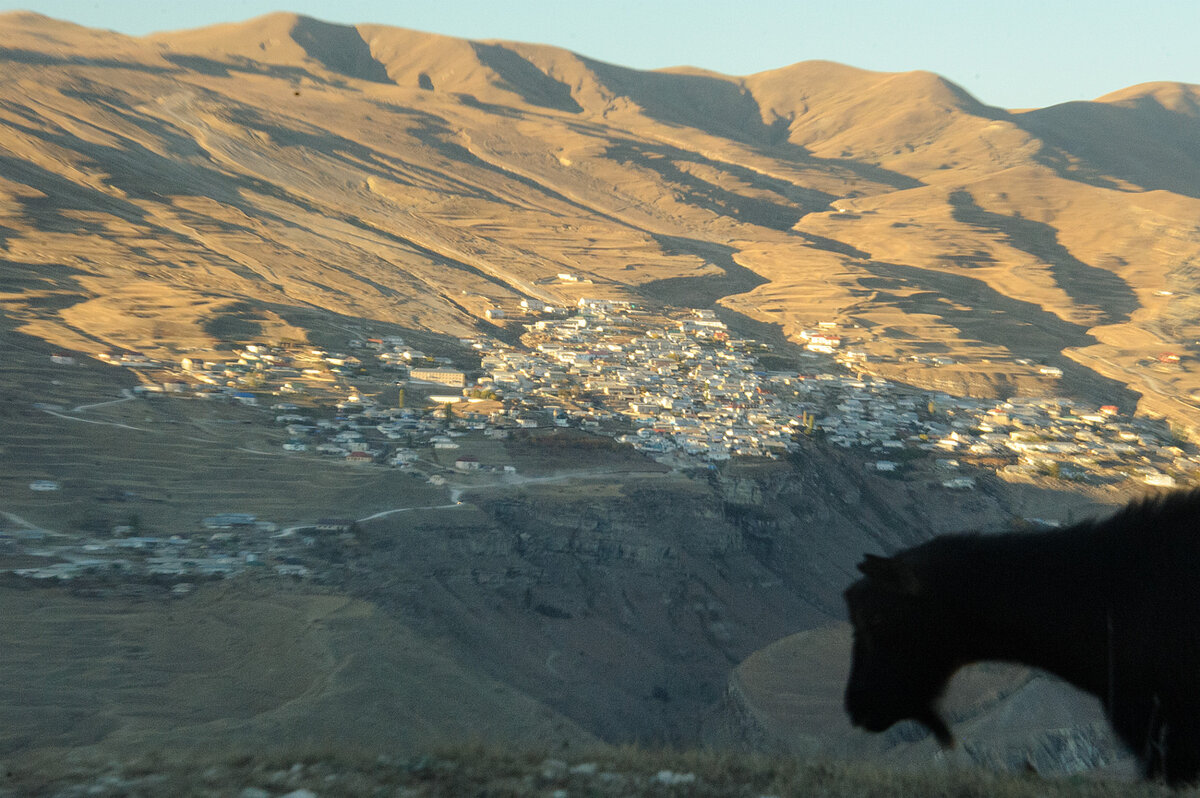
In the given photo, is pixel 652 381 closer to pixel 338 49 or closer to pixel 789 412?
pixel 789 412

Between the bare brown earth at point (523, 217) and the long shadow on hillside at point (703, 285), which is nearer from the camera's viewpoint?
the bare brown earth at point (523, 217)

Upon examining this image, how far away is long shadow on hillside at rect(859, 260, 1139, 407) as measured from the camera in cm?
6006

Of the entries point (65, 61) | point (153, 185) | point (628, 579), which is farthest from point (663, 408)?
point (65, 61)

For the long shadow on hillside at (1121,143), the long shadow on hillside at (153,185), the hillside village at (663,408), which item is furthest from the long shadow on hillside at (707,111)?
the hillside village at (663,408)

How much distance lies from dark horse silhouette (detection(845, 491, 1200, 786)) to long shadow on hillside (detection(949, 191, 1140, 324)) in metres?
79.6

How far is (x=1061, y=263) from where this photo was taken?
3533 inches

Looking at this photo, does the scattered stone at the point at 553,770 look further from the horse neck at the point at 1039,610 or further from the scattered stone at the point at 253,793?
the horse neck at the point at 1039,610

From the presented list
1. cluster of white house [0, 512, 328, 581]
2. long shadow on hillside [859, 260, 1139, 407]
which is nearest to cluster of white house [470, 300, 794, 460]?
long shadow on hillside [859, 260, 1139, 407]

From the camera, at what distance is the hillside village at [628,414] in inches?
1631

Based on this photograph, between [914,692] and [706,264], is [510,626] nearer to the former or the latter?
[914,692]

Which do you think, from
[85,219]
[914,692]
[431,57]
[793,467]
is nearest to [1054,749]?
[914,692]

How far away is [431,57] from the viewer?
18088 cm

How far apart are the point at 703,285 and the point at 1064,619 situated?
8162 centimetres

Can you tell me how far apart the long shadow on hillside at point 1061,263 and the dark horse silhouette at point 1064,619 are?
79636 mm
